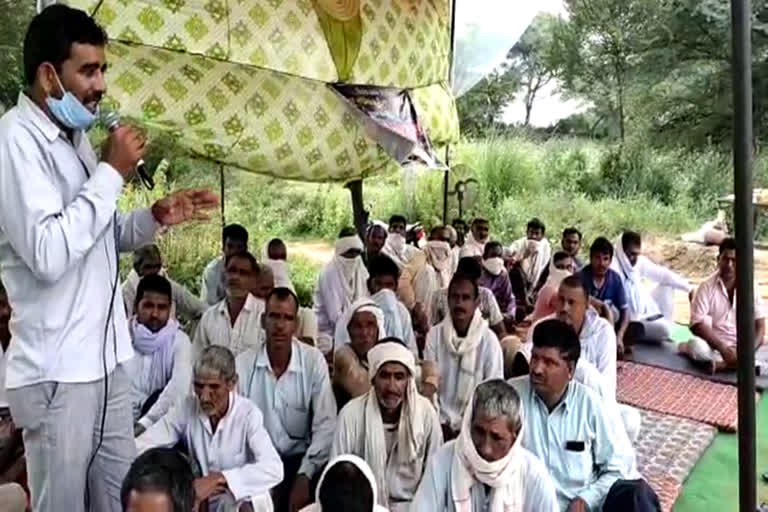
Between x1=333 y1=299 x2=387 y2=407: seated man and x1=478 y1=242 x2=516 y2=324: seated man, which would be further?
x1=478 y1=242 x2=516 y2=324: seated man

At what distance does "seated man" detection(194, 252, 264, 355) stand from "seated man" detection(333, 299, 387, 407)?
0.45 metres

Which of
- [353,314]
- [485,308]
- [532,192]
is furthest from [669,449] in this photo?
[532,192]

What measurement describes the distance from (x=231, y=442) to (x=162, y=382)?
958 mm

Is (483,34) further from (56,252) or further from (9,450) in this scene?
(56,252)

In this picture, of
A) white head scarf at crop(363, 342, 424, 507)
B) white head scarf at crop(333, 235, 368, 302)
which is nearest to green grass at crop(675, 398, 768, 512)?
white head scarf at crop(363, 342, 424, 507)

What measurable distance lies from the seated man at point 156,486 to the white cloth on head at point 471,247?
460 cm

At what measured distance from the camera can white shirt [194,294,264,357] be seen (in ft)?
12.5

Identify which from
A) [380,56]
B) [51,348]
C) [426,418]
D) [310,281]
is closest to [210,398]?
[426,418]

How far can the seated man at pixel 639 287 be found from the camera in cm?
579

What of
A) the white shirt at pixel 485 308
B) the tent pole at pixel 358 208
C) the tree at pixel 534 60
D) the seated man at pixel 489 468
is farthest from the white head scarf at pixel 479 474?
the tree at pixel 534 60

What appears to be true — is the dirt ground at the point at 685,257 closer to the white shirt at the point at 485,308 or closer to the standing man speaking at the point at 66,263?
the white shirt at the point at 485,308

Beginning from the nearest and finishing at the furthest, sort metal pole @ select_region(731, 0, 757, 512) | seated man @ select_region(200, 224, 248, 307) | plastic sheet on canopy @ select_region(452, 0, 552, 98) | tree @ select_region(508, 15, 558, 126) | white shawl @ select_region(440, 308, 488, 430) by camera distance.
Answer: metal pole @ select_region(731, 0, 757, 512)
white shawl @ select_region(440, 308, 488, 430)
seated man @ select_region(200, 224, 248, 307)
plastic sheet on canopy @ select_region(452, 0, 552, 98)
tree @ select_region(508, 15, 558, 126)

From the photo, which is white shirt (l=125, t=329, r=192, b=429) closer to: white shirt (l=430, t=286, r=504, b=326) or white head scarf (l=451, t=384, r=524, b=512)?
white head scarf (l=451, t=384, r=524, b=512)

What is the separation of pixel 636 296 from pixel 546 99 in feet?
29.3
